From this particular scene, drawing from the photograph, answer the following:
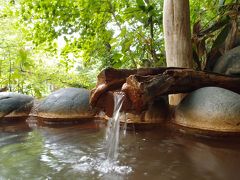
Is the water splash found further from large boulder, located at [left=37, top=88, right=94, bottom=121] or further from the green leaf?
the green leaf

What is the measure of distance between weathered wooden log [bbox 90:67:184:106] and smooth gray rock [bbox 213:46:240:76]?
130 cm

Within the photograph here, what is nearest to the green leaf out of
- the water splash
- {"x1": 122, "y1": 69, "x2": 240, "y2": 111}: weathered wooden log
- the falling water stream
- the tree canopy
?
the tree canopy

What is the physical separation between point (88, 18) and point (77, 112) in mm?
2378

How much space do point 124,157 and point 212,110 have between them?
1274 millimetres

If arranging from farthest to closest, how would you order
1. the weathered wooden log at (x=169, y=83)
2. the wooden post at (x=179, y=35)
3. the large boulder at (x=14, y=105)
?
the large boulder at (x=14, y=105) < the wooden post at (x=179, y=35) < the weathered wooden log at (x=169, y=83)

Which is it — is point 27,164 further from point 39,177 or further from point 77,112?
point 77,112

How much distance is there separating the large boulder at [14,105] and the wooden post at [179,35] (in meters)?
2.74

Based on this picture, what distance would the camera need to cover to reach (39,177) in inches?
81.0

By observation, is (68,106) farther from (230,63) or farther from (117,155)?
(230,63)

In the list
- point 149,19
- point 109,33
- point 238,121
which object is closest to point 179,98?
point 238,121

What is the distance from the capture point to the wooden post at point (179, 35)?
3984 mm

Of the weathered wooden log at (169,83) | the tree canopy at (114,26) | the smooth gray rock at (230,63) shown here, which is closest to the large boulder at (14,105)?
the tree canopy at (114,26)

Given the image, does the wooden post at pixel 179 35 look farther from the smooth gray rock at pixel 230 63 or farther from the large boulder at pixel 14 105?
the large boulder at pixel 14 105

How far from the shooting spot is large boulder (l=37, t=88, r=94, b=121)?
175 inches
